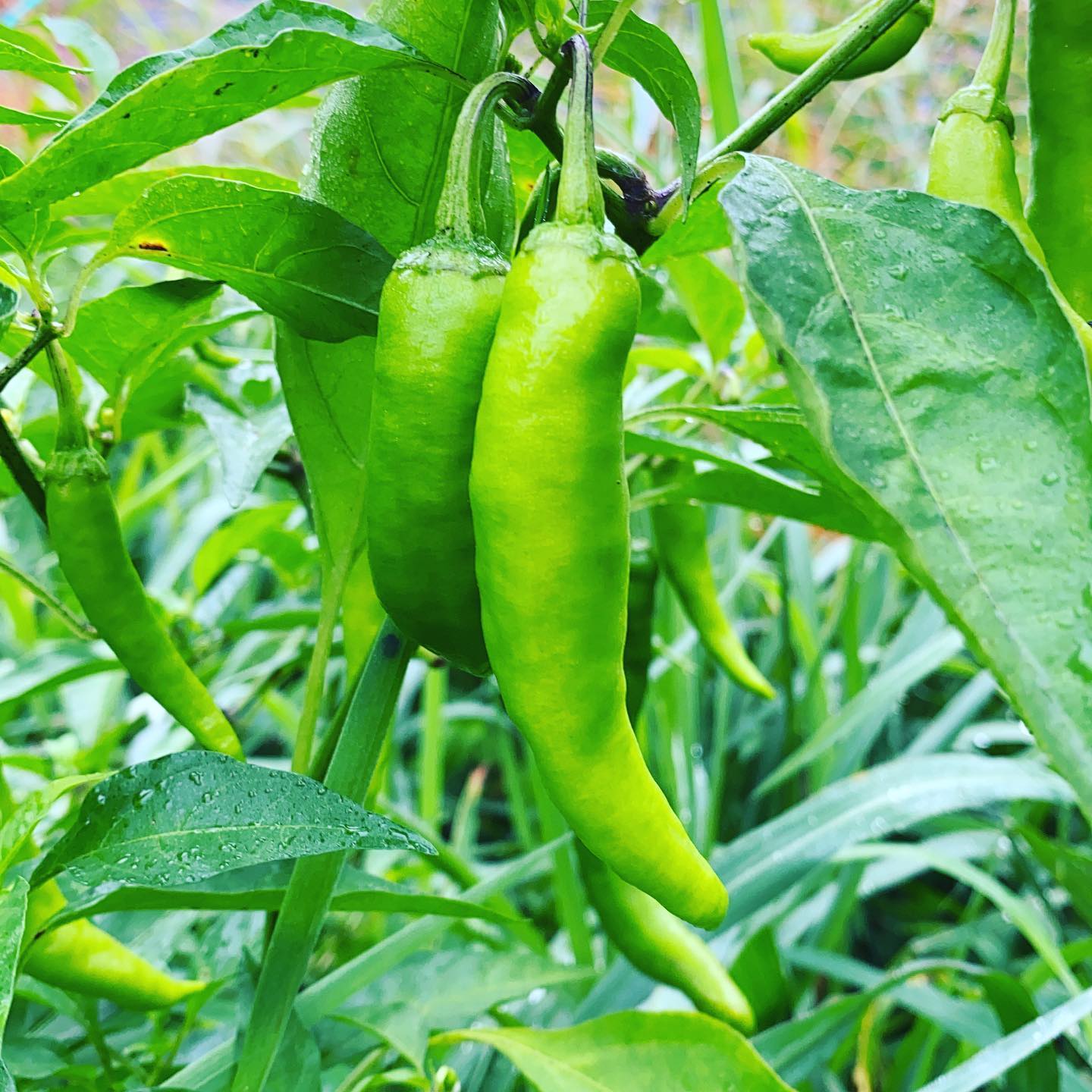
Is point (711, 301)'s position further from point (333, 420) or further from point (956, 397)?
point (956, 397)

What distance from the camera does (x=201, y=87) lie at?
307 mm

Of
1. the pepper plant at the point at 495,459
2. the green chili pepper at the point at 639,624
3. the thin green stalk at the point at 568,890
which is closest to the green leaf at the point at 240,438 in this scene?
the pepper plant at the point at 495,459

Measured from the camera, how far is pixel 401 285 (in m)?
0.30

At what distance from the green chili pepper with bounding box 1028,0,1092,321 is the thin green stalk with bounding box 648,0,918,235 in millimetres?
61

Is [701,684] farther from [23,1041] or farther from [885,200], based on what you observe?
[885,200]

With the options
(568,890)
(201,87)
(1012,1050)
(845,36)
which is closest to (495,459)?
(201,87)

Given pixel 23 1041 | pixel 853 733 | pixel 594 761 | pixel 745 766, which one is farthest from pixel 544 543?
pixel 745 766

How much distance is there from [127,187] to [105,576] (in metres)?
0.19

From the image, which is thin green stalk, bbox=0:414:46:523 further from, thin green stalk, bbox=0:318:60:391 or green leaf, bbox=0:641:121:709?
green leaf, bbox=0:641:121:709

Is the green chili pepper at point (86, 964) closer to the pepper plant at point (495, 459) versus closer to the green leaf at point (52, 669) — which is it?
the pepper plant at point (495, 459)

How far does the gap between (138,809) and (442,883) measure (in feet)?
3.03

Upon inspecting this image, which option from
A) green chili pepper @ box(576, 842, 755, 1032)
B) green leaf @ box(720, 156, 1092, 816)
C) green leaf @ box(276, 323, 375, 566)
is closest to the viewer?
green leaf @ box(720, 156, 1092, 816)

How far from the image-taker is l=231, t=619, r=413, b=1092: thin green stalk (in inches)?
17.0

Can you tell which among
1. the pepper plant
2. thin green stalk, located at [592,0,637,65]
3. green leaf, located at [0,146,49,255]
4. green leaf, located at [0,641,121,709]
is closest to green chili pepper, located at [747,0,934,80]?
the pepper plant
